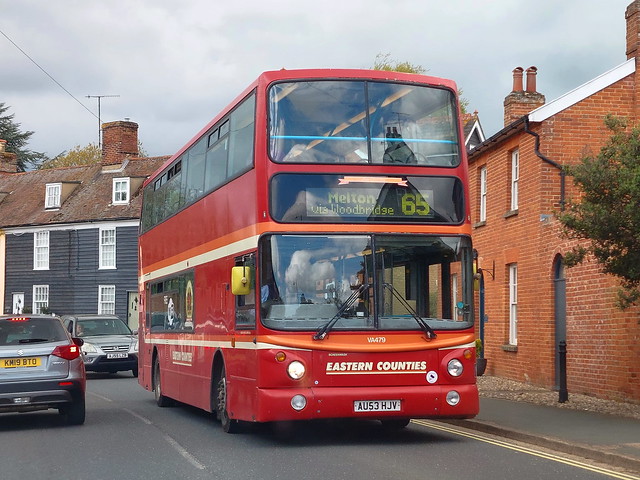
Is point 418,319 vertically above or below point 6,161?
below

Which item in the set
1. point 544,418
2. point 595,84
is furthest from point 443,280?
point 595,84

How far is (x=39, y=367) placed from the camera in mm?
14758

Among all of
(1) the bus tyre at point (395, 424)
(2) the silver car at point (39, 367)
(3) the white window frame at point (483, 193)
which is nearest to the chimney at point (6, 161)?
(3) the white window frame at point (483, 193)

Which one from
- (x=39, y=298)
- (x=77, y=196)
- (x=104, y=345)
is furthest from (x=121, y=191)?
(x=104, y=345)

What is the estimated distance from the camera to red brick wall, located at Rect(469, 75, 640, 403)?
723 inches

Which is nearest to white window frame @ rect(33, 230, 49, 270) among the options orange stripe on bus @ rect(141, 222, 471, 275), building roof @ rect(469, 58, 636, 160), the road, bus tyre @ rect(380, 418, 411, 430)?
building roof @ rect(469, 58, 636, 160)

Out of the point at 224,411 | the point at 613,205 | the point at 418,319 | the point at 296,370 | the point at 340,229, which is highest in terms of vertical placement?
the point at 613,205

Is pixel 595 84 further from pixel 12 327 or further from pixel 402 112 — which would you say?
pixel 12 327

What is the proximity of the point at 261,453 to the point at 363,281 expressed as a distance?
2.25m

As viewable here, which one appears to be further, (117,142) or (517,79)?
(117,142)

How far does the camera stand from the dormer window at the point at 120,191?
5034cm

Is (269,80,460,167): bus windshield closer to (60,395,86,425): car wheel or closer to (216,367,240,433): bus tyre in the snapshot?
(216,367,240,433): bus tyre

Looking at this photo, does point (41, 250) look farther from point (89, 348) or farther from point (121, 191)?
Answer: point (89, 348)

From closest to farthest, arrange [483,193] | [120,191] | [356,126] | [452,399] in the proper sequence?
[452,399] < [356,126] < [483,193] < [120,191]
